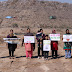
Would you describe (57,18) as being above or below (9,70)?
above

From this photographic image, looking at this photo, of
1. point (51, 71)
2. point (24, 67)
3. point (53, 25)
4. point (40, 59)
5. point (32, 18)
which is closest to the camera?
point (51, 71)

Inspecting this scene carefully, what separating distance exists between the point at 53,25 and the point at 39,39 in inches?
1887

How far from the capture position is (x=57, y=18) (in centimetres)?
6769

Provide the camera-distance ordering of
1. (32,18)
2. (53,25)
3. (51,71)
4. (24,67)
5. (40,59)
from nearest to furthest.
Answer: (51,71)
(24,67)
(40,59)
(53,25)
(32,18)

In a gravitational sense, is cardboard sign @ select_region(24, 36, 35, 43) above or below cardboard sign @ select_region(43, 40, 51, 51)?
above

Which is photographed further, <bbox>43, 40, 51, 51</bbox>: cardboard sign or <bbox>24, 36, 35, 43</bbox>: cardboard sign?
<bbox>24, 36, 35, 43</bbox>: cardboard sign

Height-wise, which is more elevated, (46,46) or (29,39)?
(29,39)

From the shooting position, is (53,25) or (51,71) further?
(53,25)

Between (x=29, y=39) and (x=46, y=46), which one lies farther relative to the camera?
(x=29, y=39)

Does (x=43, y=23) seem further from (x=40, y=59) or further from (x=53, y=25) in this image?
(x=40, y=59)

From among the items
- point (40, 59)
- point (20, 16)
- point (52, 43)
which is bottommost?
point (40, 59)

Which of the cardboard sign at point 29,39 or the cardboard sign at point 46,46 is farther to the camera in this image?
the cardboard sign at point 29,39

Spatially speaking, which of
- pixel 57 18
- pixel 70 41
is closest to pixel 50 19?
pixel 57 18

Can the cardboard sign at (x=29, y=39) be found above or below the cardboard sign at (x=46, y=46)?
above
